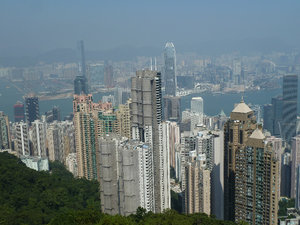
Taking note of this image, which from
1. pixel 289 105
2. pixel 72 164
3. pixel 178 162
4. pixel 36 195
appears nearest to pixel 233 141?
pixel 36 195

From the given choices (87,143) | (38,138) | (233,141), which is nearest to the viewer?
(233,141)

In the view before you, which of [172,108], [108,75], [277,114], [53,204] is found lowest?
[53,204]

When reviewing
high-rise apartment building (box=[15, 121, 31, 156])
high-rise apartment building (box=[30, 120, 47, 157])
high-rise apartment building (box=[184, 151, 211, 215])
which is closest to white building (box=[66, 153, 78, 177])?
high-rise apartment building (box=[30, 120, 47, 157])

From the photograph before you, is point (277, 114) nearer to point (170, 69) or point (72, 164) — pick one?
point (170, 69)

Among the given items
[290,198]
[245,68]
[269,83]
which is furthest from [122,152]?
[245,68]

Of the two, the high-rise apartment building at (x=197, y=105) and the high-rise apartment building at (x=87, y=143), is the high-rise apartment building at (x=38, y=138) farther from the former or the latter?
the high-rise apartment building at (x=197, y=105)

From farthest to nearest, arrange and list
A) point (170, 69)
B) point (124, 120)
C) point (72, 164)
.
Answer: point (170, 69)
point (72, 164)
point (124, 120)
